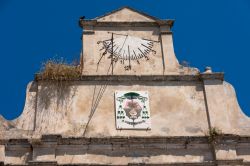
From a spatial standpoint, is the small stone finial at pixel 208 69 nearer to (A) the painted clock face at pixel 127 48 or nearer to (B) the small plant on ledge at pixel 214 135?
(A) the painted clock face at pixel 127 48

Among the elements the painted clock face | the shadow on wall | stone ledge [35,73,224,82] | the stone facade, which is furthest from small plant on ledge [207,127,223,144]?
the shadow on wall

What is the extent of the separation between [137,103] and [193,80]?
1531 millimetres

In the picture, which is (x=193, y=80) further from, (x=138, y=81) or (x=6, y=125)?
(x=6, y=125)

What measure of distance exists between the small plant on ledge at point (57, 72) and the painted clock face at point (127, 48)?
905mm

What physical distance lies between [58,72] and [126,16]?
2610 mm

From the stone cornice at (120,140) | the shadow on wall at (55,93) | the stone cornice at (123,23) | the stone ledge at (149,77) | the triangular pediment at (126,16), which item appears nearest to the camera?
the stone cornice at (120,140)

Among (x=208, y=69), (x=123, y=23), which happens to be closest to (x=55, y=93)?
(x=123, y=23)

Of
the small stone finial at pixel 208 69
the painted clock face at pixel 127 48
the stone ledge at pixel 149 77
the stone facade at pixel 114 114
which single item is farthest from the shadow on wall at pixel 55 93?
the small stone finial at pixel 208 69

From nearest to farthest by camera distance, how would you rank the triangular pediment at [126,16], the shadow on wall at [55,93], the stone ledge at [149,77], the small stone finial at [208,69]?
the shadow on wall at [55,93] < the stone ledge at [149,77] < the small stone finial at [208,69] < the triangular pediment at [126,16]

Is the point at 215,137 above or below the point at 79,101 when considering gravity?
below

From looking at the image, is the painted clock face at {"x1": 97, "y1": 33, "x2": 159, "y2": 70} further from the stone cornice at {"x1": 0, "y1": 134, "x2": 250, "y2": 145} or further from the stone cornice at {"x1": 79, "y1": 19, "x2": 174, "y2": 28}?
the stone cornice at {"x1": 0, "y1": 134, "x2": 250, "y2": 145}

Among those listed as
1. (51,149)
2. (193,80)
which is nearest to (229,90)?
(193,80)

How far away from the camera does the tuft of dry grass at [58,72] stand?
46.3ft

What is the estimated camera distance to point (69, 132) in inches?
523
